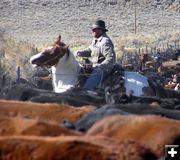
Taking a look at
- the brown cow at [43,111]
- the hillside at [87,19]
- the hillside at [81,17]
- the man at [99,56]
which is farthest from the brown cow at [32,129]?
the hillside at [81,17]

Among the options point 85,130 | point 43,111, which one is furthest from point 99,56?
point 85,130

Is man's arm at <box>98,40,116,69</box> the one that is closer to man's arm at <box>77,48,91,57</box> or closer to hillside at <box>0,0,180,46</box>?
man's arm at <box>77,48,91,57</box>

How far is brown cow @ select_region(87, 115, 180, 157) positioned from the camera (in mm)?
7066

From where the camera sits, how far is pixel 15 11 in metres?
71.1

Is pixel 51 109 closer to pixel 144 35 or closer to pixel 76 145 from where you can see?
pixel 76 145

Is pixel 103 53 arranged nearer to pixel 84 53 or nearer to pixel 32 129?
pixel 84 53

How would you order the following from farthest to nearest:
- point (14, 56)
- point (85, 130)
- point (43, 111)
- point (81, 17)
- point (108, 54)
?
point (81, 17), point (14, 56), point (108, 54), point (43, 111), point (85, 130)

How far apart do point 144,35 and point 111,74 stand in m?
51.9

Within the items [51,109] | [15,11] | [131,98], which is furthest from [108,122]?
[15,11]

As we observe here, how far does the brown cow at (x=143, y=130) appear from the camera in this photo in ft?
23.2

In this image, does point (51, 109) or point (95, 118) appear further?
point (51, 109)

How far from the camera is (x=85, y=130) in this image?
816 cm

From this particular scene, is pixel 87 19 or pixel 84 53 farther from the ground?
→ pixel 84 53

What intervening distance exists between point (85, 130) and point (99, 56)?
6.00 meters
